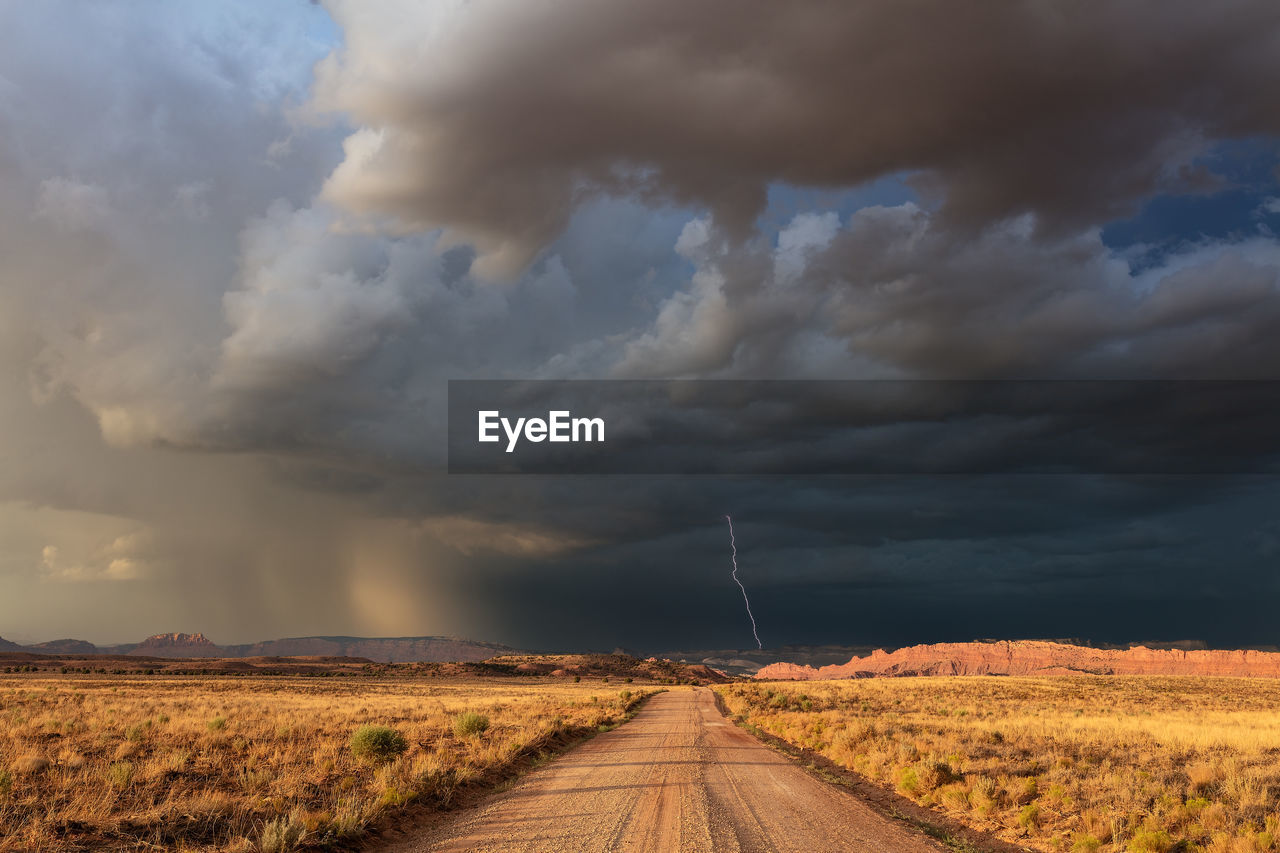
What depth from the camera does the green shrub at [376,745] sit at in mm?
19531

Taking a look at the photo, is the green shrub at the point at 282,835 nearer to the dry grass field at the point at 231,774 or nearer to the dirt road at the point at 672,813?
the dry grass field at the point at 231,774

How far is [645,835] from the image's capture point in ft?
36.2

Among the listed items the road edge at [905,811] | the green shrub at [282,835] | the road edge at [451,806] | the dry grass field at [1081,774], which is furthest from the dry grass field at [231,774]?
the dry grass field at [1081,774]

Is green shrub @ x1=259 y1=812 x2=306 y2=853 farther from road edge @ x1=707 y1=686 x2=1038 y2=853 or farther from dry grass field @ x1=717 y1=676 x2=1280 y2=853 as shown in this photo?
dry grass field @ x1=717 y1=676 x2=1280 y2=853

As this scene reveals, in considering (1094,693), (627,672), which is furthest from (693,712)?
(627,672)

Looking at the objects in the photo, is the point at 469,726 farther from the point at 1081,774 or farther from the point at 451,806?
the point at 1081,774

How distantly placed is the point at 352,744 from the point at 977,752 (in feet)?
54.2

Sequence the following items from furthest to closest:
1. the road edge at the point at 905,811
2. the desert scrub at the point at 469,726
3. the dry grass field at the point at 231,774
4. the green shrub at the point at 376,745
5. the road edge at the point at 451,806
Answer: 1. the desert scrub at the point at 469,726
2. the green shrub at the point at 376,745
3. the road edge at the point at 905,811
4. the road edge at the point at 451,806
5. the dry grass field at the point at 231,774

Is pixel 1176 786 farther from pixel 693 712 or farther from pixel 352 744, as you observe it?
pixel 693 712

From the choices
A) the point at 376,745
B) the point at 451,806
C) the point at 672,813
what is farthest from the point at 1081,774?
the point at 376,745

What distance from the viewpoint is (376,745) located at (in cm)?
1991

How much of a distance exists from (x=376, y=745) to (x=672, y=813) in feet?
34.2

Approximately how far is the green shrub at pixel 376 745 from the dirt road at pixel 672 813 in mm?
4235

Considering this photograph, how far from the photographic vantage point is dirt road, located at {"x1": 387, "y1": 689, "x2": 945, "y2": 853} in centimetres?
1086
